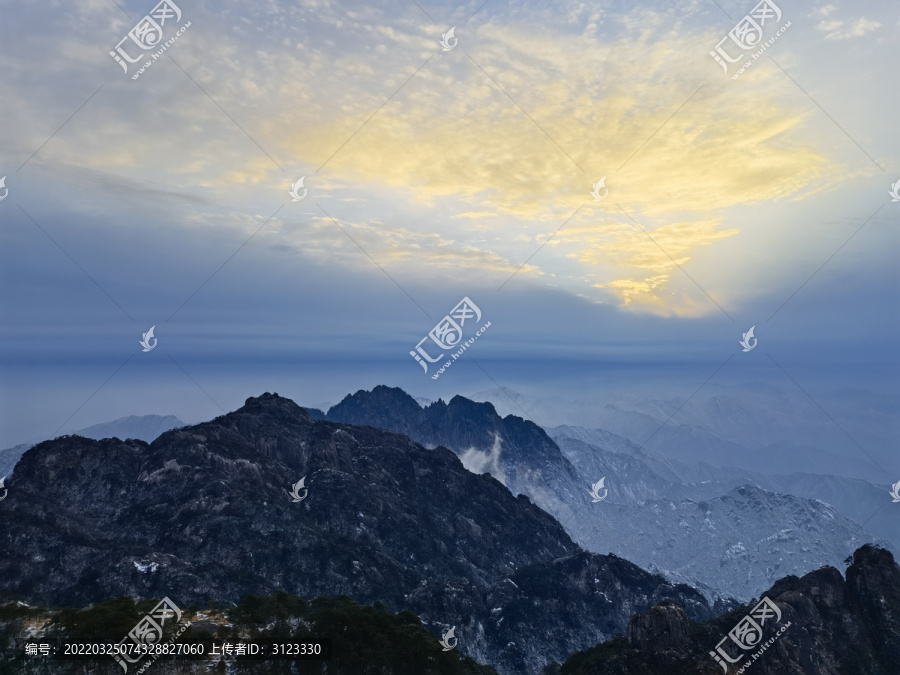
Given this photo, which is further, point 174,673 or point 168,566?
point 168,566

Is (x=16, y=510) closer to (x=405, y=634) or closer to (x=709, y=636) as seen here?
(x=405, y=634)

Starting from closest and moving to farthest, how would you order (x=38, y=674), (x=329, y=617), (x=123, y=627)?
(x=38, y=674), (x=123, y=627), (x=329, y=617)

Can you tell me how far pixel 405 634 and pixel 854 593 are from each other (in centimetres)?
15334

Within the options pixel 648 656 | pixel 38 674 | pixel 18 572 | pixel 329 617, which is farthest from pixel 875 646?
pixel 18 572

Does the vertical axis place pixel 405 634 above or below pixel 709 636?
above

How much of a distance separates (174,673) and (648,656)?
109 metres

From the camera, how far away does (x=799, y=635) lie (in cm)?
15200

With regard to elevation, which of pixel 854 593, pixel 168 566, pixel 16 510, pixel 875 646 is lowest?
pixel 875 646

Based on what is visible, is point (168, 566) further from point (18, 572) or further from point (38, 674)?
point (38, 674)

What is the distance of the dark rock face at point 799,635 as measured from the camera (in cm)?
13262

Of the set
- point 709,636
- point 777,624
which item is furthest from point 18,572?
point 777,624

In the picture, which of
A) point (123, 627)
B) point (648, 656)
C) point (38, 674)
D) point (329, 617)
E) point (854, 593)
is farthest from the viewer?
point (854, 593)

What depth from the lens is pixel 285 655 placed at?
10656 centimetres

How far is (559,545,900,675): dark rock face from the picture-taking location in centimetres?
13262
